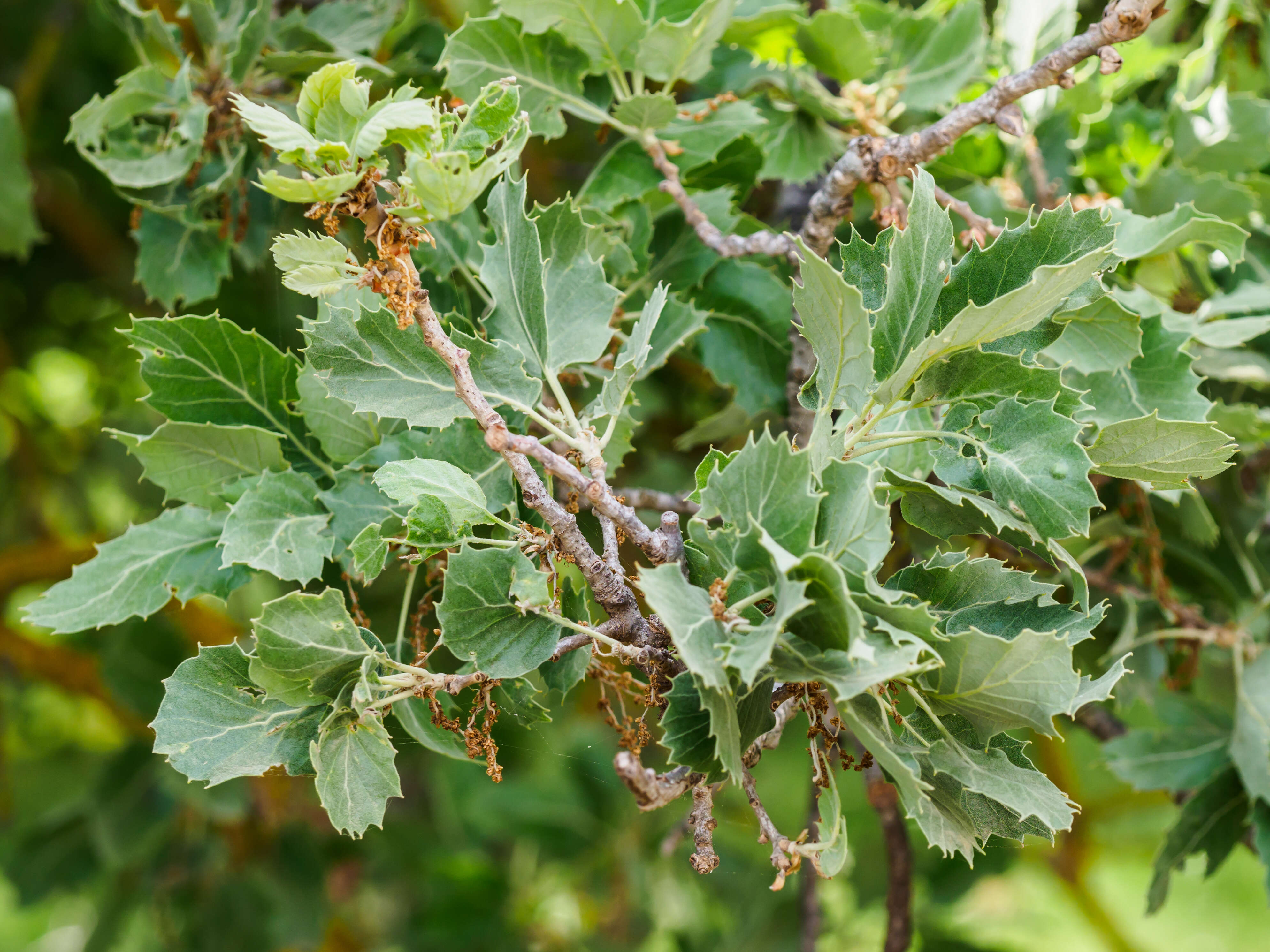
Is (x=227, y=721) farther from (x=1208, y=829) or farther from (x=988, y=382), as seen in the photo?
(x=1208, y=829)

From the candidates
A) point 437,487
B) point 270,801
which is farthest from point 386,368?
point 270,801

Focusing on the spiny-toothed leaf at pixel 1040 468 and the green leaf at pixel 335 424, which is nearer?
the spiny-toothed leaf at pixel 1040 468

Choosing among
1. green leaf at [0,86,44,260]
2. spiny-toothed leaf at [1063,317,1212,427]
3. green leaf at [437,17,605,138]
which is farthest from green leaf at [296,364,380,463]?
green leaf at [0,86,44,260]

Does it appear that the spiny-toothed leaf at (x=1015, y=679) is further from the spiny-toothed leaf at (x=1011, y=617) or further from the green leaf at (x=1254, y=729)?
the green leaf at (x=1254, y=729)

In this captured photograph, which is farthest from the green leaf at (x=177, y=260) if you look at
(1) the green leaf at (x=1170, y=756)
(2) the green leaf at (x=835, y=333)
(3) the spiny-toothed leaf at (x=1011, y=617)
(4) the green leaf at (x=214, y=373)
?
(1) the green leaf at (x=1170, y=756)

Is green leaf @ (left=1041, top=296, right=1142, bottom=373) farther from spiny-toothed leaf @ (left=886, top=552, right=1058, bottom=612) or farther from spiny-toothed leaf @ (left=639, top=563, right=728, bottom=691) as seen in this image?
spiny-toothed leaf @ (left=639, top=563, right=728, bottom=691)

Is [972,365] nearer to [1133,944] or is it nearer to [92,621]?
[92,621]
